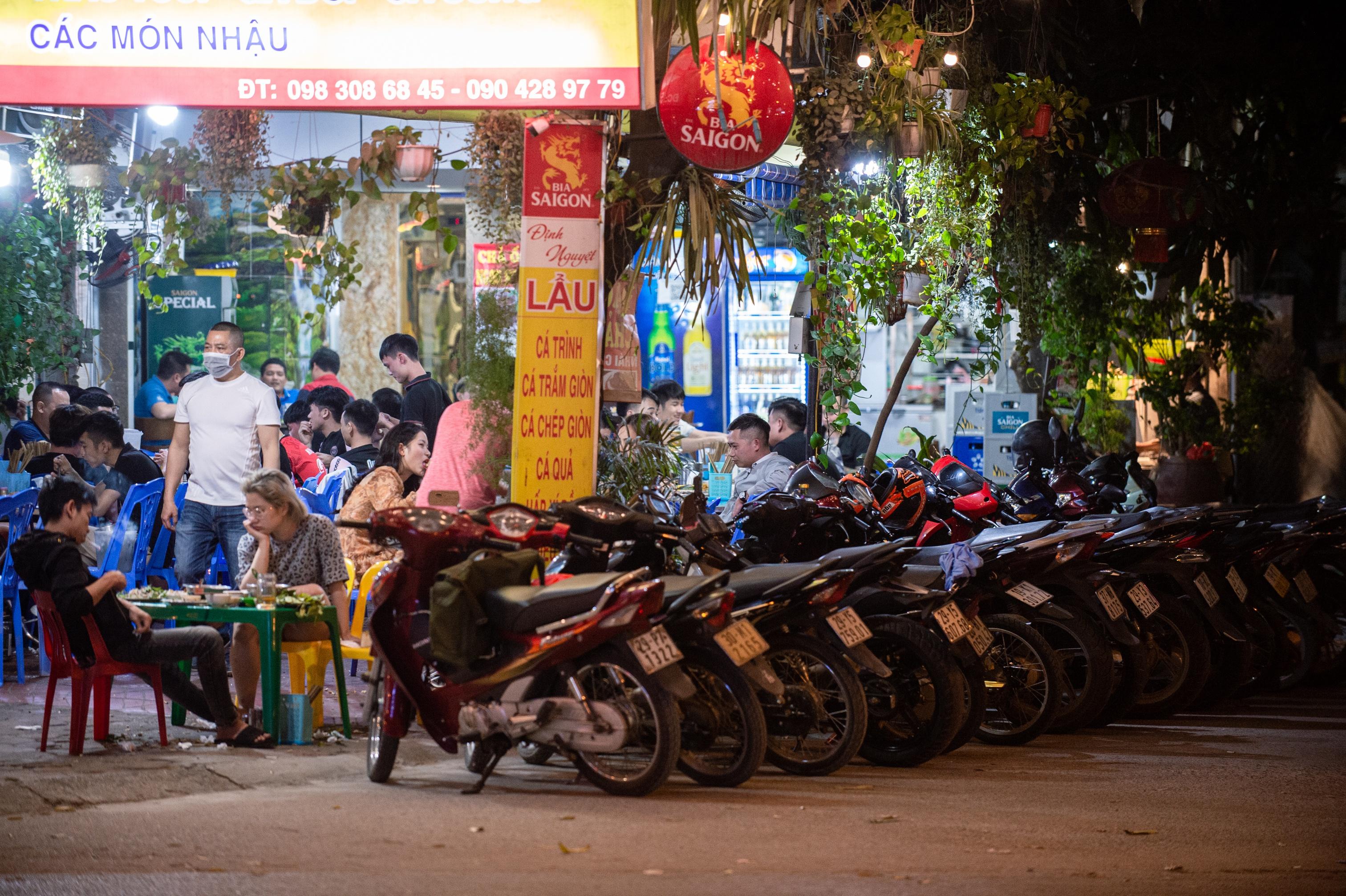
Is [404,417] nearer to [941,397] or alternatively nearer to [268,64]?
[268,64]

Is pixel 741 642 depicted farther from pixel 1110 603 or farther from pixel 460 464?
pixel 1110 603

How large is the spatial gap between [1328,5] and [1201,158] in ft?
7.01

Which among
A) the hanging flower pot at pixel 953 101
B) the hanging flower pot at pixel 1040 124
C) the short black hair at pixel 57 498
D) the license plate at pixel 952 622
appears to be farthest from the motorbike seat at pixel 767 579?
the hanging flower pot at pixel 1040 124

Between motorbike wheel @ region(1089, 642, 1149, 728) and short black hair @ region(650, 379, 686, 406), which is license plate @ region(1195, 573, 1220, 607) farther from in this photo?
short black hair @ region(650, 379, 686, 406)

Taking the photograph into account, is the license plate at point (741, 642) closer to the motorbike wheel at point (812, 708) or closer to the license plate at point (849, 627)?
the motorbike wheel at point (812, 708)

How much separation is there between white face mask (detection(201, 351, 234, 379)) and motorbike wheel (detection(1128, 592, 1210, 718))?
5.63 meters

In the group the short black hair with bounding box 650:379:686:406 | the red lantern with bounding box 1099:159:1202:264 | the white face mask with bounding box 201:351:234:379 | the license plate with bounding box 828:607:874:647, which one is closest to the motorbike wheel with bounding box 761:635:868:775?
the license plate with bounding box 828:607:874:647

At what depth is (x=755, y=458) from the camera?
984 centimetres

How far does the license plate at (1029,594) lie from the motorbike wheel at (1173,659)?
1.19 metres

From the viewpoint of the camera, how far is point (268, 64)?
7.21 metres

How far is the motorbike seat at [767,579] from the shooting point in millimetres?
6508

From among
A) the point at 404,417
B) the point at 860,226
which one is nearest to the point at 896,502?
the point at 860,226

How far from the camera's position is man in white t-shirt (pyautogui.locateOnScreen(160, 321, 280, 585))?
9117 mm

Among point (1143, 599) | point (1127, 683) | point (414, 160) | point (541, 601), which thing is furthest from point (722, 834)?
point (414, 160)
